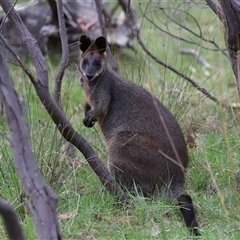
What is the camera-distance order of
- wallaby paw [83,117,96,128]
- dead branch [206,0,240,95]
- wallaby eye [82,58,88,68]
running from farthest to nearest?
wallaby eye [82,58,88,68] < wallaby paw [83,117,96,128] < dead branch [206,0,240,95]

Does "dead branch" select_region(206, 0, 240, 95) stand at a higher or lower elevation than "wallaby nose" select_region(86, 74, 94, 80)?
higher

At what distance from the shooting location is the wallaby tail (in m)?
3.96

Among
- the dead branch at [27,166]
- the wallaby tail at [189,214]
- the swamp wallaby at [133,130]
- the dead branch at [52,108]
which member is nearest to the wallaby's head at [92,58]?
the swamp wallaby at [133,130]

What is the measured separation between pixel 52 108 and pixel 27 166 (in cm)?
162

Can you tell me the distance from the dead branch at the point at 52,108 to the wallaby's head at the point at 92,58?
892mm

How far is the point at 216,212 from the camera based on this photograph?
4289mm

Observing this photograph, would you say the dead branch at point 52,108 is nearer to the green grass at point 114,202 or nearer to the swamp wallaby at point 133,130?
the green grass at point 114,202

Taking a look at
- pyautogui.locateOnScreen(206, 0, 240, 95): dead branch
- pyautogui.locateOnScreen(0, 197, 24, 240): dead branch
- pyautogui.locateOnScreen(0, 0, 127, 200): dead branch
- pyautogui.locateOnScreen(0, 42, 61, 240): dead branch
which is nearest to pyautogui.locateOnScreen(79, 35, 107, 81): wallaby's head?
pyautogui.locateOnScreen(0, 0, 127, 200): dead branch

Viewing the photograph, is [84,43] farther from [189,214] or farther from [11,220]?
[11,220]

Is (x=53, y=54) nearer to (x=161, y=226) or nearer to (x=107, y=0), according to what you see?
(x=107, y=0)

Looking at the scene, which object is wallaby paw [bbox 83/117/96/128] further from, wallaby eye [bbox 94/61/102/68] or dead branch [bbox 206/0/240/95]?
dead branch [bbox 206/0/240/95]

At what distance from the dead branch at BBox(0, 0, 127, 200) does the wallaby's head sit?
89 cm

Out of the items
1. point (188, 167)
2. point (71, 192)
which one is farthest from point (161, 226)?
point (188, 167)

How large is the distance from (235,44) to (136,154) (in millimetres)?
1067
